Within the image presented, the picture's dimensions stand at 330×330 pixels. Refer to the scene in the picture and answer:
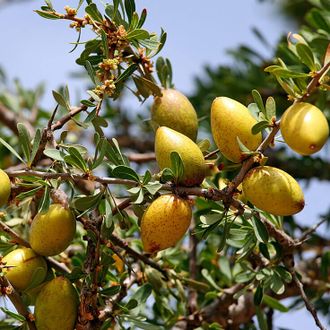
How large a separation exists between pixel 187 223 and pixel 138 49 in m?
0.37

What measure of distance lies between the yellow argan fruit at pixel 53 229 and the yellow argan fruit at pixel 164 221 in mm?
138

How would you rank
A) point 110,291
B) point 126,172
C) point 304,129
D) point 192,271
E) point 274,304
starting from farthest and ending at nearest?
point 192,271, point 274,304, point 110,291, point 126,172, point 304,129

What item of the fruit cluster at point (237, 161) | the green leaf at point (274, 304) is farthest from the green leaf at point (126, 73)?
the green leaf at point (274, 304)

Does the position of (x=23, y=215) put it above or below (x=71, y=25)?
below

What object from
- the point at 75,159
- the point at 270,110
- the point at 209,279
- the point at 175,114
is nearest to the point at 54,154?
the point at 75,159

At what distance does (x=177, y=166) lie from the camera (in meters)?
1.12

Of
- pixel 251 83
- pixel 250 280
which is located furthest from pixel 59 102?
pixel 251 83

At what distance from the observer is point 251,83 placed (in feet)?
8.17

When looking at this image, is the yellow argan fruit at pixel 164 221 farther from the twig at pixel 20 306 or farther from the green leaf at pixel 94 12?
the green leaf at pixel 94 12

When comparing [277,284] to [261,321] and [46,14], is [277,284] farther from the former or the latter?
[46,14]

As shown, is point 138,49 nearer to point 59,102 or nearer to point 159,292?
point 59,102

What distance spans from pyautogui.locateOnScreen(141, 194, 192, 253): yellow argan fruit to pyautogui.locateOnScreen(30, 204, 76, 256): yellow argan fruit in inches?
5.4

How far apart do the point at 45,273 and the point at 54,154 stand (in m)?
0.20

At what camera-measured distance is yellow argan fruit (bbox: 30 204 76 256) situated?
117 cm
